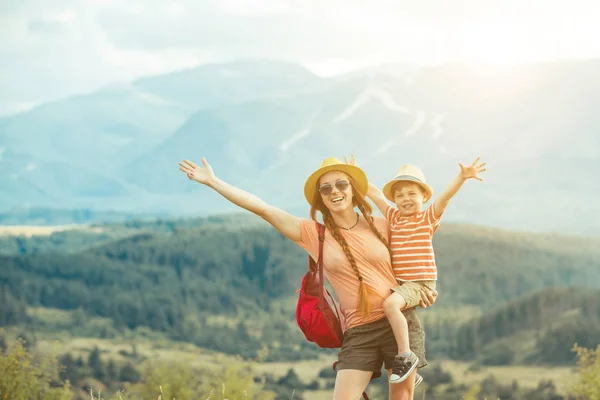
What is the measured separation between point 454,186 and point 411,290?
1.05 metres

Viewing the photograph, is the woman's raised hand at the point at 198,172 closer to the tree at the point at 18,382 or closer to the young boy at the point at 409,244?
the young boy at the point at 409,244

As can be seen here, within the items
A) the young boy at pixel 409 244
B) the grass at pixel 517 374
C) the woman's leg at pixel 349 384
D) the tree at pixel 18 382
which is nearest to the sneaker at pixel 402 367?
the young boy at pixel 409 244

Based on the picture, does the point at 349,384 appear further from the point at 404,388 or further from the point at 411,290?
the point at 411,290

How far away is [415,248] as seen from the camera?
7.55 meters

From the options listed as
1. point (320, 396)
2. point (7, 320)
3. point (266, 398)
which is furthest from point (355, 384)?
point (7, 320)

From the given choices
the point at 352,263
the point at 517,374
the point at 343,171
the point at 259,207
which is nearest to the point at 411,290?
the point at 352,263

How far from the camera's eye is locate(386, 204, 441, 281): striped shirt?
7.55m

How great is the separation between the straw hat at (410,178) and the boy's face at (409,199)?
0.18 ft

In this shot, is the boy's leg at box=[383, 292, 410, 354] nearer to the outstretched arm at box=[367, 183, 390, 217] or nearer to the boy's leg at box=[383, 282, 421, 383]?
the boy's leg at box=[383, 282, 421, 383]

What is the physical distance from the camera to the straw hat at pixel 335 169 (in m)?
7.73

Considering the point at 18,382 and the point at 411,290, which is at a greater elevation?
the point at 411,290

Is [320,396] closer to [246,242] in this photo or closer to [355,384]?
[246,242]

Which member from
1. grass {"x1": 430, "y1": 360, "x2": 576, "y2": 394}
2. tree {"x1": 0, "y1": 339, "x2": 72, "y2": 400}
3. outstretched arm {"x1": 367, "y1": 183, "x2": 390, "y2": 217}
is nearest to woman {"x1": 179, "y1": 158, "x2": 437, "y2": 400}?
outstretched arm {"x1": 367, "y1": 183, "x2": 390, "y2": 217}

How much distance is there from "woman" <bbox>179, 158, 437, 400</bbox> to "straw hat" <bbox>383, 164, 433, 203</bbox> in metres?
0.23
